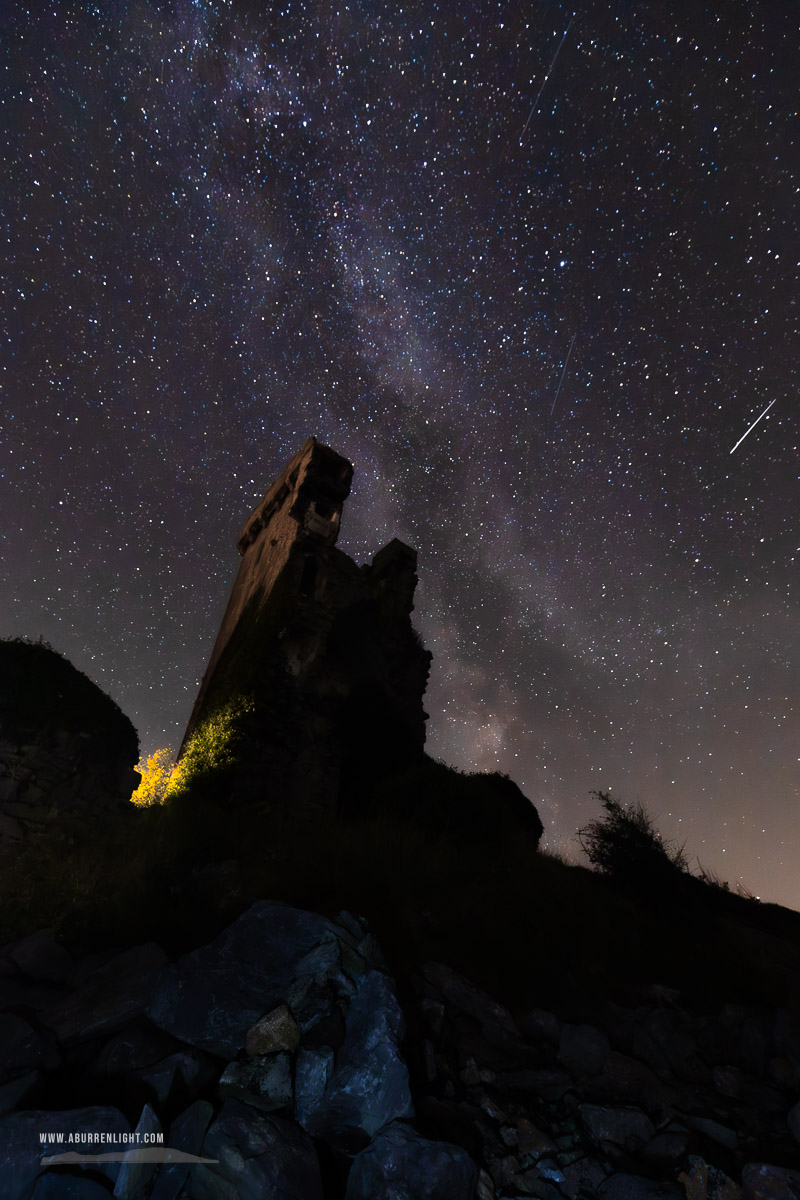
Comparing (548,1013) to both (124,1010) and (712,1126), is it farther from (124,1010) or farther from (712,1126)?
(124,1010)

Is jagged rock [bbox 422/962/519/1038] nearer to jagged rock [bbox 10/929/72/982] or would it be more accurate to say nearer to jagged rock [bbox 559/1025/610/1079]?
jagged rock [bbox 559/1025/610/1079]

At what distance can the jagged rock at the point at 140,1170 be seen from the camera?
2.78 m

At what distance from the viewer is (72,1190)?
275 centimetres

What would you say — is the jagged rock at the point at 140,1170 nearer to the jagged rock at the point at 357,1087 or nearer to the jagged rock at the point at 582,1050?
the jagged rock at the point at 357,1087

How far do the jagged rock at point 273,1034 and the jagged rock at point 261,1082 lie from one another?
75mm

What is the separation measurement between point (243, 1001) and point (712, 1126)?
375 cm


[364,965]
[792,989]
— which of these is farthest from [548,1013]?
[792,989]

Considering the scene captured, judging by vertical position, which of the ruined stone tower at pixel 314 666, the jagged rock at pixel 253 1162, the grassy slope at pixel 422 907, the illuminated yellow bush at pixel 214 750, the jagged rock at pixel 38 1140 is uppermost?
the ruined stone tower at pixel 314 666

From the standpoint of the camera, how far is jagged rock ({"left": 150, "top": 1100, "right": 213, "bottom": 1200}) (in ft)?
9.34

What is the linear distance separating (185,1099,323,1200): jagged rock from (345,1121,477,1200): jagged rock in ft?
0.90

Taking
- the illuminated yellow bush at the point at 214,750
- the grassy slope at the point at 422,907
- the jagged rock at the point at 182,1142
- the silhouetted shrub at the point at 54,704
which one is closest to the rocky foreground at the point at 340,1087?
the jagged rock at the point at 182,1142

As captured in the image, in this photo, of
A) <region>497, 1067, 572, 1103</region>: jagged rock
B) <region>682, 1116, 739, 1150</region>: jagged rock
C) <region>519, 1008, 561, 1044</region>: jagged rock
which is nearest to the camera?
<region>682, 1116, 739, 1150</region>: jagged rock

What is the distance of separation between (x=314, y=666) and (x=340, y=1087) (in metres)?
10.1

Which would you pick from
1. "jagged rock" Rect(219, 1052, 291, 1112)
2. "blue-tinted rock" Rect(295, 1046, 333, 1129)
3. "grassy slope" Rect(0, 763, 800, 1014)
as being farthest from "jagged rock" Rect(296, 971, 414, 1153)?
"grassy slope" Rect(0, 763, 800, 1014)
